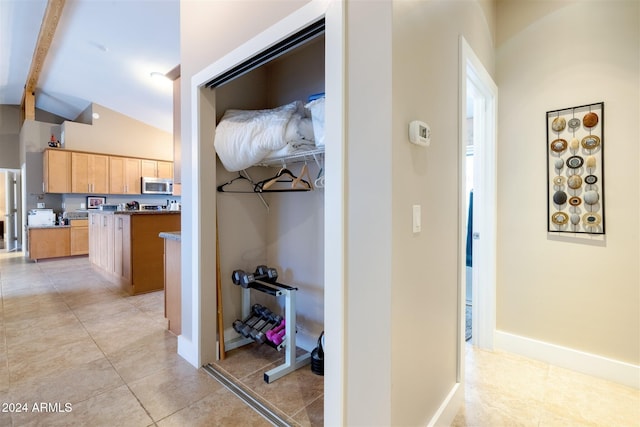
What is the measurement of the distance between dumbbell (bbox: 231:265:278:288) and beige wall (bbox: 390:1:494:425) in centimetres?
123

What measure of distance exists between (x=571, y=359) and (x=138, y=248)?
4.46 m

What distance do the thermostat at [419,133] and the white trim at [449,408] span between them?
1.29 meters

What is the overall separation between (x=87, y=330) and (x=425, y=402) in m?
2.96

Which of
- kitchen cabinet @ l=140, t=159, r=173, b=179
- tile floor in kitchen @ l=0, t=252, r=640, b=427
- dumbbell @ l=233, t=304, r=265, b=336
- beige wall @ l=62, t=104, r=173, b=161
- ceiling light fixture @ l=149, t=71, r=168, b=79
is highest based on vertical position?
ceiling light fixture @ l=149, t=71, r=168, b=79

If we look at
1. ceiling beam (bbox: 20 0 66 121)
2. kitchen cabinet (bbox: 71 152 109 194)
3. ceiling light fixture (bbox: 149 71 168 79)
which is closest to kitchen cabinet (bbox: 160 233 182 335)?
ceiling beam (bbox: 20 0 66 121)

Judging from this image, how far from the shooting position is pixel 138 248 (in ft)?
13.0

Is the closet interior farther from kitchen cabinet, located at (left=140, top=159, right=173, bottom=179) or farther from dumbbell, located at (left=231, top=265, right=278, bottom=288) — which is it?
kitchen cabinet, located at (left=140, top=159, right=173, bottom=179)

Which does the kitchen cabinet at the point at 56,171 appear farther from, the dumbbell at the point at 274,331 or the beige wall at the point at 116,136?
the dumbbell at the point at 274,331

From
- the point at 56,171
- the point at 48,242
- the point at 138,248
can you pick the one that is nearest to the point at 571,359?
the point at 138,248

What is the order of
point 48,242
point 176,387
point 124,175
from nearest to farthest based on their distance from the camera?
point 176,387 → point 48,242 → point 124,175

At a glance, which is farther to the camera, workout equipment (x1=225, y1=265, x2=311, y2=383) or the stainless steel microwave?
the stainless steel microwave

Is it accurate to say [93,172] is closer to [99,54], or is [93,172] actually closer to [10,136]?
[10,136]

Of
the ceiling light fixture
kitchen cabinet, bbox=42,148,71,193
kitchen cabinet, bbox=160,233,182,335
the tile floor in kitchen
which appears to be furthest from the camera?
kitchen cabinet, bbox=42,148,71,193

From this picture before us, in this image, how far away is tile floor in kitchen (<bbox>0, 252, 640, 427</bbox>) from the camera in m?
1.67
